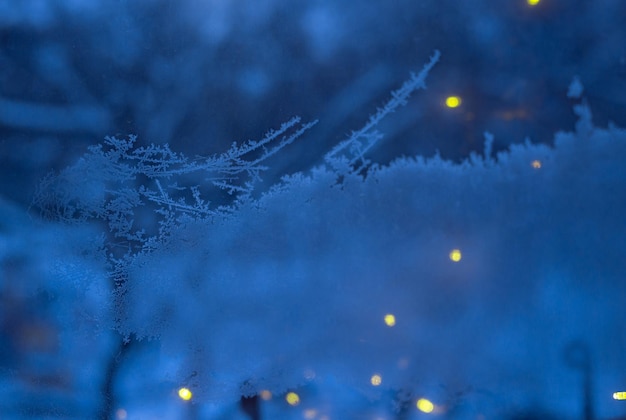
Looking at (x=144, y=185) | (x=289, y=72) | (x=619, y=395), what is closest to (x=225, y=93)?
(x=289, y=72)

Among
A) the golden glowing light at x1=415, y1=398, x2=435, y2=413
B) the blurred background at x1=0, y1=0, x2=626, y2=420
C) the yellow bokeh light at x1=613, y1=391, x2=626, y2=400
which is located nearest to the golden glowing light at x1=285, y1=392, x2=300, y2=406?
the blurred background at x1=0, y1=0, x2=626, y2=420

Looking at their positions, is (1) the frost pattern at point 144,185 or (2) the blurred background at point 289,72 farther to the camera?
(1) the frost pattern at point 144,185

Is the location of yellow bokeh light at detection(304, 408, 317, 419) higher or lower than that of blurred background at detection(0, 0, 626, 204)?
lower

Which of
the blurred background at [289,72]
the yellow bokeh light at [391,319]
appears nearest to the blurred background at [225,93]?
the blurred background at [289,72]

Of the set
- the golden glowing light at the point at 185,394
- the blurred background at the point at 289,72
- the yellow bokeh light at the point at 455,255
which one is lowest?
the golden glowing light at the point at 185,394

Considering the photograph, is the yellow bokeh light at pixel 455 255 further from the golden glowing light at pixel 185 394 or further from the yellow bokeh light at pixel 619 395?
the golden glowing light at pixel 185 394

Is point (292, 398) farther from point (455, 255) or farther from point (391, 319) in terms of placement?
point (455, 255)

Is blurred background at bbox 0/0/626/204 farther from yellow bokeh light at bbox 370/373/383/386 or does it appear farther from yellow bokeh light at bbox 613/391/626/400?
yellow bokeh light at bbox 613/391/626/400
